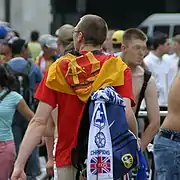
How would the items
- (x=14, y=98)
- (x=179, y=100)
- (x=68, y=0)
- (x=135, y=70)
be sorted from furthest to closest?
(x=68, y=0) < (x=14, y=98) < (x=135, y=70) < (x=179, y=100)

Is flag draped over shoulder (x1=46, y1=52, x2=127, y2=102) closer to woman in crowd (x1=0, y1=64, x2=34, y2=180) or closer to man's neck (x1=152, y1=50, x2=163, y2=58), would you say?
woman in crowd (x1=0, y1=64, x2=34, y2=180)

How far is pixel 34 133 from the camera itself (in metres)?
5.71

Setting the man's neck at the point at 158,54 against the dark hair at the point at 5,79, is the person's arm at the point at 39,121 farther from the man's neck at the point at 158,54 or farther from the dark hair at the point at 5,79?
the man's neck at the point at 158,54

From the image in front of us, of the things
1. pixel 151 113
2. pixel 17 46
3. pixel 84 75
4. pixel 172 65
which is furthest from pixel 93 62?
pixel 172 65

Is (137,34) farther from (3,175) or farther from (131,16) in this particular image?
(131,16)

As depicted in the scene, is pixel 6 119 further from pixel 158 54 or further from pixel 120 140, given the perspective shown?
pixel 158 54

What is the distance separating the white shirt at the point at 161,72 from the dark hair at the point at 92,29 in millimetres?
6543

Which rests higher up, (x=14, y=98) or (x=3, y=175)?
(x=14, y=98)

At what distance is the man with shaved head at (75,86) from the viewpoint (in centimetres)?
567

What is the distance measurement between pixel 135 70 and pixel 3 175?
5.09 feet

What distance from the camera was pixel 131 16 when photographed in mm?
33344

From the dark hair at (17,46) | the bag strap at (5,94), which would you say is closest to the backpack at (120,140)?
the bag strap at (5,94)

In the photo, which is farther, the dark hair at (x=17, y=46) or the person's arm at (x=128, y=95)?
the dark hair at (x=17, y=46)

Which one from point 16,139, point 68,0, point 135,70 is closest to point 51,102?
point 135,70
